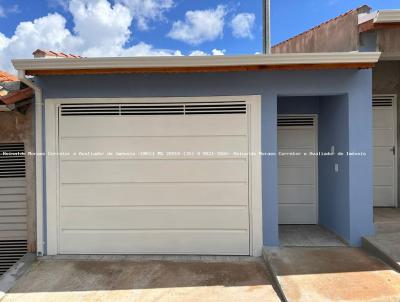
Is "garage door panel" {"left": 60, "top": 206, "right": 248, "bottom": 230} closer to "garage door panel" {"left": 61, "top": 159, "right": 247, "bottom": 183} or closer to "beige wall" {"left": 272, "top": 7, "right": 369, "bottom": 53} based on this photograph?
"garage door panel" {"left": 61, "top": 159, "right": 247, "bottom": 183}

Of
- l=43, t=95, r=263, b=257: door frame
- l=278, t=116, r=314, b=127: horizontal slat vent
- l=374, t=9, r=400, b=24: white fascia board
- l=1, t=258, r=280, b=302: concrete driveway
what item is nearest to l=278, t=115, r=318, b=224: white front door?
l=278, t=116, r=314, b=127: horizontal slat vent

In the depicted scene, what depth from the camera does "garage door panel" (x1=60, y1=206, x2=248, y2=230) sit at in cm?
554

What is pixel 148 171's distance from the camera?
559 centimetres

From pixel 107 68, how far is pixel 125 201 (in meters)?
2.42

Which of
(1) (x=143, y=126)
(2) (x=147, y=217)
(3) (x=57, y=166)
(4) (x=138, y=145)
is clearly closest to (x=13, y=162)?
(3) (x=57, y=166)

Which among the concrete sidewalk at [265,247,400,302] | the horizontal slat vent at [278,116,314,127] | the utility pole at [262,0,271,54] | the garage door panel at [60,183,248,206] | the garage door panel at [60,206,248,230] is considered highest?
the utility pole at [262,0,271,54]

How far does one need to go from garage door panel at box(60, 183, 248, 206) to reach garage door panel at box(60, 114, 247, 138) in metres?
0.97

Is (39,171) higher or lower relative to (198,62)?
lower

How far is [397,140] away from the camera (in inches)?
284

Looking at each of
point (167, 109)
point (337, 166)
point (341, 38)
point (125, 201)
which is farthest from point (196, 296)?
point (341, 38)

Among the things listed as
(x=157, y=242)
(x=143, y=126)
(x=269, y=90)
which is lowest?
(x=157, y=242)

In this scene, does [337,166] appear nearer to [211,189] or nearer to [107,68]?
[211,189]

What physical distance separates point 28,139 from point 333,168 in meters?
6.01

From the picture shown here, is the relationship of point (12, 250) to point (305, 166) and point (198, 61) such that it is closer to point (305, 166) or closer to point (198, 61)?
point (198, 61)
